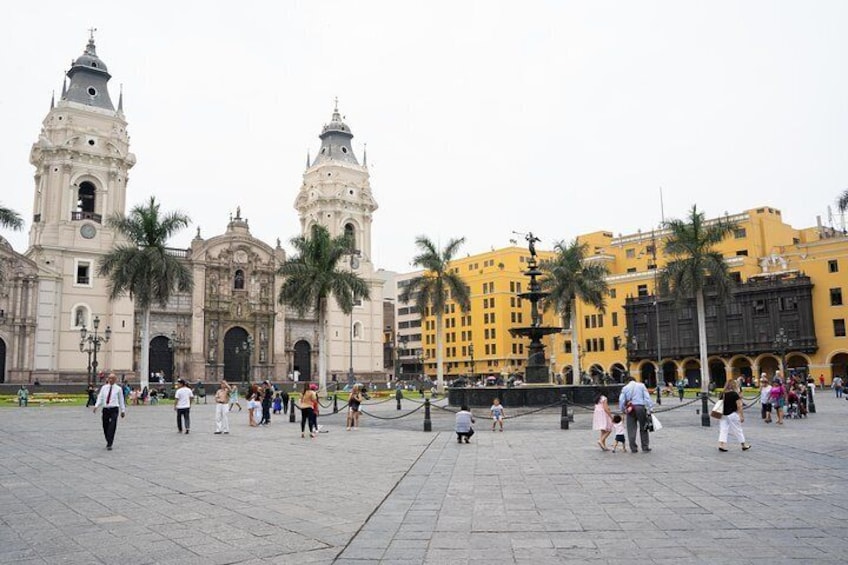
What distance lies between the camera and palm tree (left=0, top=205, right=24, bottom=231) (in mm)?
29625

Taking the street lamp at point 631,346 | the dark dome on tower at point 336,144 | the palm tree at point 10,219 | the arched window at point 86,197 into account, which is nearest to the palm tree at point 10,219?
the palm tree at point 10,219

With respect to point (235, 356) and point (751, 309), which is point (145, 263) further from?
point (751, 309)

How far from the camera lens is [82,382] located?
173 ft

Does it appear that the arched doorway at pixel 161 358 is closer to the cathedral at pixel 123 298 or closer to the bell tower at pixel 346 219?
the cathedral at pixel 123 298

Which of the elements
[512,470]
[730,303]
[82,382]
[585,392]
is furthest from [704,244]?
[82,382]

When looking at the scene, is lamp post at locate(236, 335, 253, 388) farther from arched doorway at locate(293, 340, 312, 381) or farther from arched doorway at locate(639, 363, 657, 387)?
arched doorway at locate(639, 363, 657, 387)

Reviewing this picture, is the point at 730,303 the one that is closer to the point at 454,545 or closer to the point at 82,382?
the point at 82,382

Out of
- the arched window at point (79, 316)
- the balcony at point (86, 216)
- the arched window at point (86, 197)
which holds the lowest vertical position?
the arched window at point (79, 316)

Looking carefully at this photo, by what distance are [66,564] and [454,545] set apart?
3.62 m

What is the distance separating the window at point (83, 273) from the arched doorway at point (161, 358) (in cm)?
→ 746

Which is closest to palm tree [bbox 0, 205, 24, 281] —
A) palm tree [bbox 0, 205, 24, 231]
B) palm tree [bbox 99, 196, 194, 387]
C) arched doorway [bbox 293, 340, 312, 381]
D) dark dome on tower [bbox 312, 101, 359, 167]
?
palm tree [bbox 0, 205, 24, 231]

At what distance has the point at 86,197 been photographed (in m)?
59.6

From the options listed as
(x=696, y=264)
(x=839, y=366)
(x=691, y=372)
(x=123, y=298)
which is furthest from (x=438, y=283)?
(x=839, y=366)

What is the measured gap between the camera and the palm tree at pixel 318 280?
46438 millimetres
